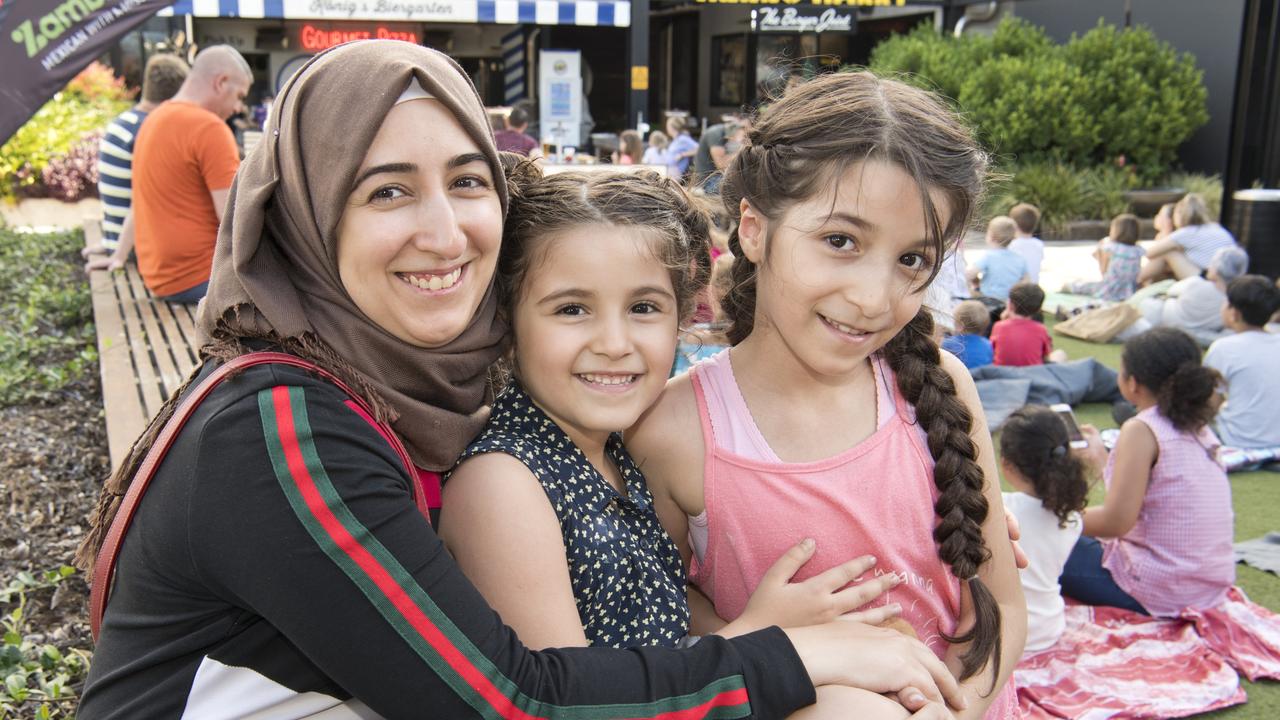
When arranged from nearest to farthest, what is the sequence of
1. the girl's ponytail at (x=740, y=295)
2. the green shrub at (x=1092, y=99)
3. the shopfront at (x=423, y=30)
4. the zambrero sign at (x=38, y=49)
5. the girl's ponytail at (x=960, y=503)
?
1. the girl's ponytail at (x=960, y=503)
2. the girl's ponytail at (x=740, y=295)
3. the zambrero sign at (x=38, y=49)
4. the green shrub at (x=1092, y=99)
5. the shopfront at (x=423, y=30)

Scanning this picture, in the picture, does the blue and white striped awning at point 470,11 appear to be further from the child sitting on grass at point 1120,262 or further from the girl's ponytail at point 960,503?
the girl's ponytail at point 960,503

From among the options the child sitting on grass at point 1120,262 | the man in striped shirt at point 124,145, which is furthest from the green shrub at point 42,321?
the child sitting on grass at point 1120,262

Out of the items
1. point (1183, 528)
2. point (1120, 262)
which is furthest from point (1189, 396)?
point (1120, 262)

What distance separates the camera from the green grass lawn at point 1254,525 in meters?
3.73

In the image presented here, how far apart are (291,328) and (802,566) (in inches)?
38.8

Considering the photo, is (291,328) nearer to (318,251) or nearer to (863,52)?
(318,251)

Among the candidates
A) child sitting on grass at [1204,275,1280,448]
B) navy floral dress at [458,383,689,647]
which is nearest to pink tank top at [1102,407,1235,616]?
child sitting on grass at [1204,275,1280,448]

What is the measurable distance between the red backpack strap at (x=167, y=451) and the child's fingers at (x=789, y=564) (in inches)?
24.1

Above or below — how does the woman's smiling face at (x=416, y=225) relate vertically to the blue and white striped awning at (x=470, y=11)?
below

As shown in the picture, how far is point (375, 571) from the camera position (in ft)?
4.49

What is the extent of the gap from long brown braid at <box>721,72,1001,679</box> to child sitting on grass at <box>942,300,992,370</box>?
14.0ft

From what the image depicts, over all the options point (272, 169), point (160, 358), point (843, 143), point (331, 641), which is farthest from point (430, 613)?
point (160, 358)

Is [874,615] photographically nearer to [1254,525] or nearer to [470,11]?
[1254,525]

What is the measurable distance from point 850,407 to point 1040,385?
5.18 metres
